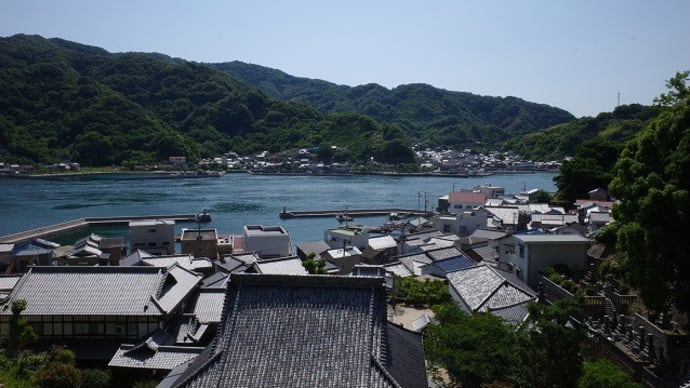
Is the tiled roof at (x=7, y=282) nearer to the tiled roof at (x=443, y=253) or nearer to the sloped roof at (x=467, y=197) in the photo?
the tiled roof at (x=443, y=253)

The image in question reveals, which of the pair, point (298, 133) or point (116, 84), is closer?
point (298, 133)

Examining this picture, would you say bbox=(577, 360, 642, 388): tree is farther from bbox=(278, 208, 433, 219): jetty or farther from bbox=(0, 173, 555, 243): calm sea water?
bbox=(278, 208, 433, 219): jetty

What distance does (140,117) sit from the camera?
9956cm

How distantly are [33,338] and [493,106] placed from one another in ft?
572

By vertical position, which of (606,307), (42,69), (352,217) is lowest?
(352,217)

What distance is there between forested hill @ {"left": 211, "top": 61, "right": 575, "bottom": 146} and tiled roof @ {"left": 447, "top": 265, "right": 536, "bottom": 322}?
122385 millimetres

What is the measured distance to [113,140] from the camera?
89.1 metres

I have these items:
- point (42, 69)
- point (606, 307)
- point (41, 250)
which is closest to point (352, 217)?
point (41, 250)

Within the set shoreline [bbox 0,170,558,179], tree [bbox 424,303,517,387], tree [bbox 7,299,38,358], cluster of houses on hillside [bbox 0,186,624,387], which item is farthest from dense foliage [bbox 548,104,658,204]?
tree [bbox 7,299,38,358]

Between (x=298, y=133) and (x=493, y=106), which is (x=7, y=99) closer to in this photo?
(x=298, y=133)

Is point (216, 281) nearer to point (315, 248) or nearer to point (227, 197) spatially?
point (315, 248)

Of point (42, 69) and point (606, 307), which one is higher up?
point (42, 69)

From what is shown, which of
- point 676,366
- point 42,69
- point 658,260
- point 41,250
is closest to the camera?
point 676,366

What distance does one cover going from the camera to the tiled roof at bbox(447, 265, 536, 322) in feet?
39.2
